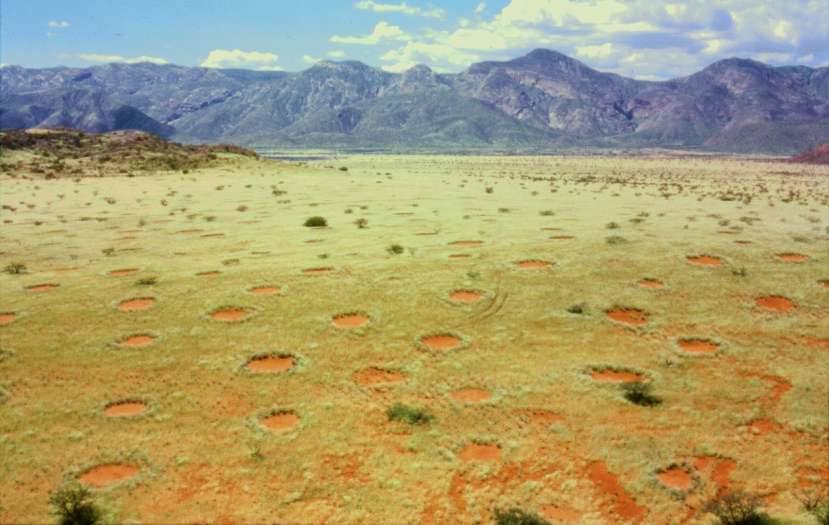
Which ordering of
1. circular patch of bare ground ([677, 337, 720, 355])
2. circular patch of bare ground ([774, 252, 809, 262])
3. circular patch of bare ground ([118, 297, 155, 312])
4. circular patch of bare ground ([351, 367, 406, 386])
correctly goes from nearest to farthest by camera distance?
circular patch of bare ground ([351, 367, 406, 386]) → circular patch of bare ground ([677, 337, 720, 355]) → circular patch of bare ground ([118, 297, 155, 312]) → circular patch of bare ground ([774, 252, 809, 262])

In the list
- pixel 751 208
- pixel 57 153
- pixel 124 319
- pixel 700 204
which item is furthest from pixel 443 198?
pixel 57 153

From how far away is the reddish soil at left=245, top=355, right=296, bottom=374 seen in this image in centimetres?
1806

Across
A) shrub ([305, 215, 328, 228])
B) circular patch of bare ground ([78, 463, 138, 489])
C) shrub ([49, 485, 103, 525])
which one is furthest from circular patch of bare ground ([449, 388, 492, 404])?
shrub ([305, 215, 328, 228])

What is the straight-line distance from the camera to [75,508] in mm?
11734

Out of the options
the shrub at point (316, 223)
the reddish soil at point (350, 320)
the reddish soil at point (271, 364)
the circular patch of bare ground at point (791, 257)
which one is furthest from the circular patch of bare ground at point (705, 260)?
the shrub at point (316, 223)

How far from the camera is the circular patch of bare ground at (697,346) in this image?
1945 centimetres

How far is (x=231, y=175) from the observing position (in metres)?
92.1

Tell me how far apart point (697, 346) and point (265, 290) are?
54.3ft

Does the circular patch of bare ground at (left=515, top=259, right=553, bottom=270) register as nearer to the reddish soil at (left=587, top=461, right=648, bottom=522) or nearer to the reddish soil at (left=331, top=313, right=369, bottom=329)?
the reddish soil at (left=331, top=313, right=369, bottom=329)

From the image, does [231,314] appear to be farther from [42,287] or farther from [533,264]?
[533,264]

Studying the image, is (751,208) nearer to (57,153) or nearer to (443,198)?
(443,198)

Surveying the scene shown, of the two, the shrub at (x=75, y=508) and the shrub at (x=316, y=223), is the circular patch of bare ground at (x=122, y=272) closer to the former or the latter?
the shrub at (x=316, y=223)

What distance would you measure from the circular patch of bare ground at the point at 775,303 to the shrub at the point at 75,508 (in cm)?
2300

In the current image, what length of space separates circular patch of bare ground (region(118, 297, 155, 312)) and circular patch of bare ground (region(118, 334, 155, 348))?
8.54ft
